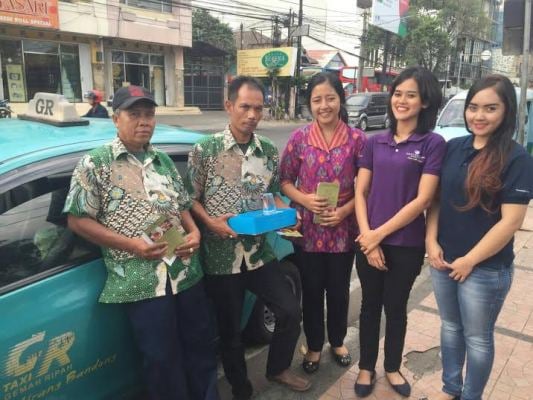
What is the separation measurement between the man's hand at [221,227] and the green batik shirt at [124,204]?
0.27m

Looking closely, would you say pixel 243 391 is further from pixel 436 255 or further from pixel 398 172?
pixel 398 172

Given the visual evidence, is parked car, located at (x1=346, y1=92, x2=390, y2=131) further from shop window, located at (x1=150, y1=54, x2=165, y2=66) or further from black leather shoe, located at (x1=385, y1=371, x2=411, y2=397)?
black leather shoe, located at (x1=385, y1=371, x2=411, y2=397)

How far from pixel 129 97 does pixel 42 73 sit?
61.1ft

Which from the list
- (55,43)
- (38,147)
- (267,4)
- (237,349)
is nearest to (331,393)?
(237,349)

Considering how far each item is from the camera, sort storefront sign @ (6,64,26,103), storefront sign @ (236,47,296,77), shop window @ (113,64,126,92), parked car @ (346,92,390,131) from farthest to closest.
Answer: storefront sign @ (236,47,296,77) < shop window @ (113,64,126,92) < parked car @ (346,92,390,131) < storefront sign @ (6,64,26,103)

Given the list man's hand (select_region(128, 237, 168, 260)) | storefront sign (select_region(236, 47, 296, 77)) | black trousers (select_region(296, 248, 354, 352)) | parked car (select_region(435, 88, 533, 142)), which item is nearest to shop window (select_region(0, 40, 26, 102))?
storefront sign (select_region(236, 47, 296, 77))

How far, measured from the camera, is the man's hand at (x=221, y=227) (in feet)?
7.21

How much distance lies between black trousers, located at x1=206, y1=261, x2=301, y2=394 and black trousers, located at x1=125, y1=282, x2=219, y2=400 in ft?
0.44

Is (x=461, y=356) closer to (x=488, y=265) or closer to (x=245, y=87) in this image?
(x=488, y=265)

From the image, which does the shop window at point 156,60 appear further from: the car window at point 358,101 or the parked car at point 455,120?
the parked car at point 455,120

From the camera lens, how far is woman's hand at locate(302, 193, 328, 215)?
7.97 ft

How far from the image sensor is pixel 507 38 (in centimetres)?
520

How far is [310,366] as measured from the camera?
9.29 feet

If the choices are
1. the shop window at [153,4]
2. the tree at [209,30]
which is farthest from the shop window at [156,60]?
the tree at [209,30]
